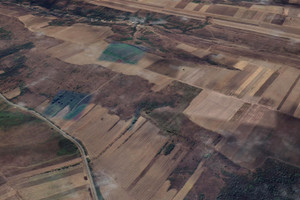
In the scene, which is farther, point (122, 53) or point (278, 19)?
point (278, 19)

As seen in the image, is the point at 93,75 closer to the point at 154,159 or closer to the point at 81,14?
the point at 154,159

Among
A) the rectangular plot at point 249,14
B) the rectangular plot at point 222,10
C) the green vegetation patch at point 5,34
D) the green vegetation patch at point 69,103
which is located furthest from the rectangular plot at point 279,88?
the green vegetation patch at point 5,34

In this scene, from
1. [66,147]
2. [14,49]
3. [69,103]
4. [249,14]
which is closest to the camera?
[66,147]

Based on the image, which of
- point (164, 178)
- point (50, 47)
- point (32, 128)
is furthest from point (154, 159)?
point (50, 47)

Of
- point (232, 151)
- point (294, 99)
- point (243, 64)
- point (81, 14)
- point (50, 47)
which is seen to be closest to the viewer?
point (232, 151)

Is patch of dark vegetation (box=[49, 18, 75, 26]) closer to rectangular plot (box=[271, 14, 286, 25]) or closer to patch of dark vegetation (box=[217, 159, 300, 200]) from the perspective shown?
rectangular plot (box=[271, 14, 286, 25])

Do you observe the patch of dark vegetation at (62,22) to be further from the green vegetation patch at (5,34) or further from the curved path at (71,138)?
the curved path at (71,138)

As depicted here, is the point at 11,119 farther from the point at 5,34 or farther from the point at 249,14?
the point at 249,14

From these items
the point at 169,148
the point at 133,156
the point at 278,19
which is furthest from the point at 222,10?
the point at 133,156
